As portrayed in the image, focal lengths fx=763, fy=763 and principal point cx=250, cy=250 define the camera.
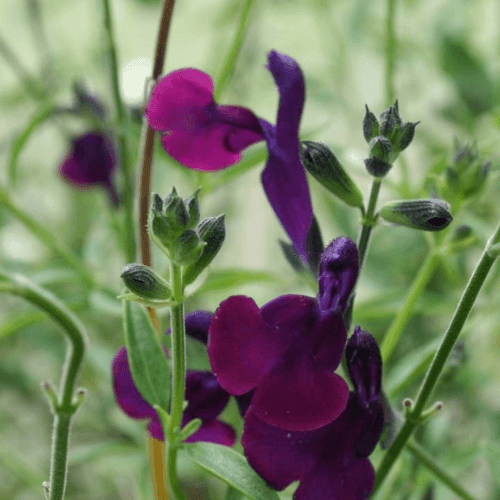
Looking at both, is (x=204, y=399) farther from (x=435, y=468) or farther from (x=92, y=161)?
(x=92, y=161)

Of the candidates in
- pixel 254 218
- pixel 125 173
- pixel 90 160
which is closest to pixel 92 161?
pixel 90 160

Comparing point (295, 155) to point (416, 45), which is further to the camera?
point (416, 45)

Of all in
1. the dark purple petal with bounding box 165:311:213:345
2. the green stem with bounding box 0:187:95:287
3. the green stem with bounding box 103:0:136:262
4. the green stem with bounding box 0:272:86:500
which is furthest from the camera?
the green stem with bounding box 0:187:95:287

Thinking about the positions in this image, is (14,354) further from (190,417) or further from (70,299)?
(190,417)

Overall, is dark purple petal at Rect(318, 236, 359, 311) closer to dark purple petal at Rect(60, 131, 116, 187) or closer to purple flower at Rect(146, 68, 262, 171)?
purple flower at Rect(146, 68, 262, 171)

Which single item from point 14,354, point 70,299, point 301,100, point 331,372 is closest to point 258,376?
point 331,372

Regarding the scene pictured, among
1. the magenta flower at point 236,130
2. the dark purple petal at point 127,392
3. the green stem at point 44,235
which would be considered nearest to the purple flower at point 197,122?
the magenta flower at point 236,130

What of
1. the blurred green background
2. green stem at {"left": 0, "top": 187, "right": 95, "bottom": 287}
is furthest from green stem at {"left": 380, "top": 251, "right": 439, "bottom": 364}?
green stem at {"left": 0, "top": 187, "right": 95, "bottom": 287}
